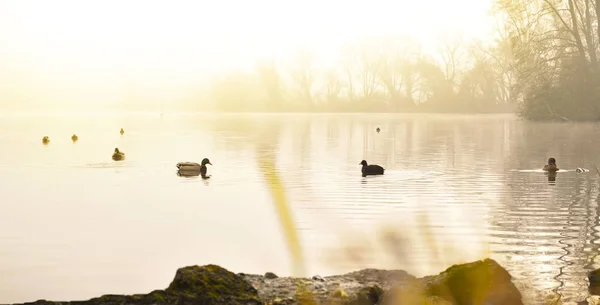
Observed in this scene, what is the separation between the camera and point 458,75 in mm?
119938

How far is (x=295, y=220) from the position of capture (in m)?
19.3

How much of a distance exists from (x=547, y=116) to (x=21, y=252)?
66.0 m

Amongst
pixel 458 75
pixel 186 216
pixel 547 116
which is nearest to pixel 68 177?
pixel 186 216

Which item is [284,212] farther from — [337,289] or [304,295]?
[304,295]

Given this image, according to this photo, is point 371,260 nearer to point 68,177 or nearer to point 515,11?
point 68,177

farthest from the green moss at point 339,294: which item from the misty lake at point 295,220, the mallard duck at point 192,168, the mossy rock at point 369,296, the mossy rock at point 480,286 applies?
the mallard duck at point 192,168

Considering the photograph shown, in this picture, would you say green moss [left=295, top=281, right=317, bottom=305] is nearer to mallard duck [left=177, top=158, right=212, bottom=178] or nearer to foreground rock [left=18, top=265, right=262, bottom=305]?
foreground rock [left=18, top=265, right=262, bottom=305]

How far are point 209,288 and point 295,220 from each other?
925 centimetres

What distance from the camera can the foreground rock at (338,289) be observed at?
33.1 feet

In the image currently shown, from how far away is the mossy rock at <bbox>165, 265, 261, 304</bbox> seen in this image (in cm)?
998

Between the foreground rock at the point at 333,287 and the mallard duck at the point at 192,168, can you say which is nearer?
the foreground rock at the point at 333,287

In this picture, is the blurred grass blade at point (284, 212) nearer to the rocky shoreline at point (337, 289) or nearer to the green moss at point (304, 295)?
the rocky shoreline at point (337, 289)

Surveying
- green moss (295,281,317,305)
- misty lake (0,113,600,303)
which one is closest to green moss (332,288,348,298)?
green moss (295,281,317,305)

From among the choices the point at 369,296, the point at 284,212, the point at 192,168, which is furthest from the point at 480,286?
the point at 192,168
